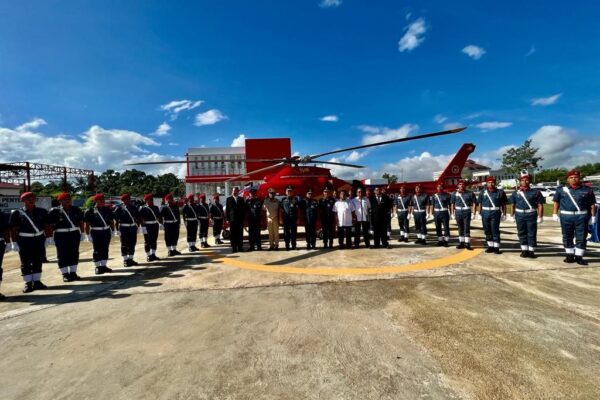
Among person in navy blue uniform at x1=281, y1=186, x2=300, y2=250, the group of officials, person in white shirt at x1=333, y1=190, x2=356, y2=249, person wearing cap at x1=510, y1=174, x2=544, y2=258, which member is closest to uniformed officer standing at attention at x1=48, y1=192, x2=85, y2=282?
the group of officials

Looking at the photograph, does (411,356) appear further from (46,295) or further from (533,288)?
(46,295)

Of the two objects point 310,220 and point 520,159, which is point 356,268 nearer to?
point 310,220

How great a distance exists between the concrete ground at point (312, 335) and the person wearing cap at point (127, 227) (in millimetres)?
1265

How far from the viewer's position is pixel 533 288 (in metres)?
4.38

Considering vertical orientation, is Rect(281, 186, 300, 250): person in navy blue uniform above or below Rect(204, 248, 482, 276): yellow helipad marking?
above

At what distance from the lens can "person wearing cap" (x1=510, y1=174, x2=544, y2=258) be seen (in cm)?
644

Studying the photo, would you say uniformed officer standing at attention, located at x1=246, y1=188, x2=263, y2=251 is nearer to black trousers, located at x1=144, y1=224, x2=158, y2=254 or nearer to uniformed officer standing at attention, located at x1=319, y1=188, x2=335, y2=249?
uniformed officer standing at attention, located at x1=319, y1=188, x2=335, y2=249

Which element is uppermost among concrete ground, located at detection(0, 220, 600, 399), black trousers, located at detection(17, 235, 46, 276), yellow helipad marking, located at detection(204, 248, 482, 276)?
black trousers, located at detection(17, 235, 46, 276)

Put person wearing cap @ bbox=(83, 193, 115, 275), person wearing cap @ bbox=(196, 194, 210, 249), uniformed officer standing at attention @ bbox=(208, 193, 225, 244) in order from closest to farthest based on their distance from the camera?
person wearing cap @ bbox=(83, 193, 115, 275)
person wearing cap @ bbox=(196, 194, 210, 249)
uniformed officer standing at attention @ bbox=(208, 193, 225, 244)

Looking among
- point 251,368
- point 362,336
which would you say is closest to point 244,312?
point 251,368

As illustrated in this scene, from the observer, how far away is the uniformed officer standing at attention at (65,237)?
18.7 ft

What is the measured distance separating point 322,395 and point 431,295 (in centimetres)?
268

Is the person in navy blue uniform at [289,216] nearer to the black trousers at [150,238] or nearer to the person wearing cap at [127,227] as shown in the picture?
the black trousers at [150,238]

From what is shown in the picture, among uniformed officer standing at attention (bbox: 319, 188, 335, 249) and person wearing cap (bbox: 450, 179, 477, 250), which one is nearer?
person wearing cap (bbox: 450, 179, 477, 250)
